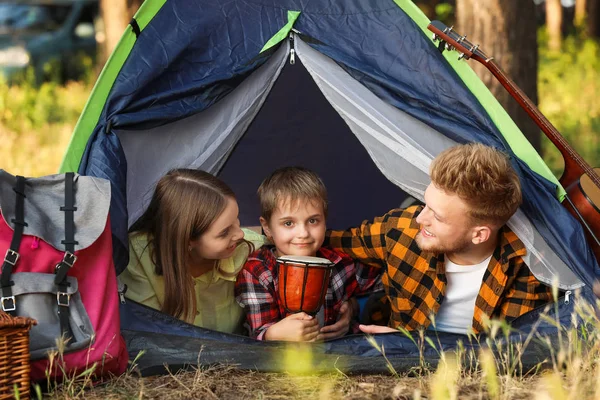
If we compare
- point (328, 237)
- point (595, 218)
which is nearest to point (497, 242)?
point (595, 218)

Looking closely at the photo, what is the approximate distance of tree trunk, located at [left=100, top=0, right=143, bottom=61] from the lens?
858cm

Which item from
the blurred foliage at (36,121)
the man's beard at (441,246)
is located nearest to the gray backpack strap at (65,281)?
the man's beard at (441,246)

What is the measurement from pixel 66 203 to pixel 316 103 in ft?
6.49

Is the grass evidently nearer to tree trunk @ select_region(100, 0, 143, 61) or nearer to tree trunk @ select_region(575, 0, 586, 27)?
tree trunk @ select_region(100, 0, 143, 61)

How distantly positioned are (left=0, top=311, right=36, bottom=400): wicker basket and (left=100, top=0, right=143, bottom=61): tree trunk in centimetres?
633

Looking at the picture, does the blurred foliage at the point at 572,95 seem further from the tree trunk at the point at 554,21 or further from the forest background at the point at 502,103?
the tree trunk at the point at 554,21

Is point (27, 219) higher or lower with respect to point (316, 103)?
lower

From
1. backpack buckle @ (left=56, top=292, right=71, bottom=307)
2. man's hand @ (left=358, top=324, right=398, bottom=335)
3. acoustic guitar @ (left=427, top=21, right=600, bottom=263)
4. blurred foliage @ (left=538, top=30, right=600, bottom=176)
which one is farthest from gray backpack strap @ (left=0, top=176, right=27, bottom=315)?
blurred foliage @ (left=538, top=30, right=600, bottom=176)

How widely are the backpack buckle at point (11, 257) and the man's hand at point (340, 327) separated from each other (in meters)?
1.32

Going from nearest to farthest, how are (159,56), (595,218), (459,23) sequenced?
1. (595,218)
2. (159,56)
3. (459,23)

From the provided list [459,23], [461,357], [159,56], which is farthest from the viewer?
[459,23]

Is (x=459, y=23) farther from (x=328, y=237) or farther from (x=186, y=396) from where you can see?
(x=186, y=396)

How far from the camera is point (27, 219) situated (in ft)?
9.35

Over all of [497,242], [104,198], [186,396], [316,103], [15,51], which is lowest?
[186,396]
